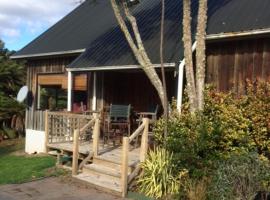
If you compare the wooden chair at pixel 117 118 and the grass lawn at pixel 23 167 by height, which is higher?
the wooden chair at pixel 117 118

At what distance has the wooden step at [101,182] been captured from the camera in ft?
35.5

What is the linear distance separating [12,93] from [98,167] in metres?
12.2

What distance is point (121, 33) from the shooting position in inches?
635

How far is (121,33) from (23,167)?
535cm

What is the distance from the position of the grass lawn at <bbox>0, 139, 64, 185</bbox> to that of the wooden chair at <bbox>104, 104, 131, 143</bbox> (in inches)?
72.5

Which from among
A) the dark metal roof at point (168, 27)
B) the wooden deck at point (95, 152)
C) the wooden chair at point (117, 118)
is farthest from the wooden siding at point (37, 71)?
the wooden chair at point (117, 118)

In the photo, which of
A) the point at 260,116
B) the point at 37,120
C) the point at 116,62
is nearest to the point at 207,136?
the point at 260,116

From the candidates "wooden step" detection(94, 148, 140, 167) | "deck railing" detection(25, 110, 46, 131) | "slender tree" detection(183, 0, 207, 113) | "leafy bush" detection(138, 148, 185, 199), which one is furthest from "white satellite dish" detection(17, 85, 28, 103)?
"leafy bush" detection(138, 148, 185, 199)

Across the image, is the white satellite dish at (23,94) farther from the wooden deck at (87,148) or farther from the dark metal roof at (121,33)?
the wooden deck at (87,148)

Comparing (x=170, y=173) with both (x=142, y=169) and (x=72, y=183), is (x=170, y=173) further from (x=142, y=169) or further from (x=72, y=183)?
(x=72, y=183)

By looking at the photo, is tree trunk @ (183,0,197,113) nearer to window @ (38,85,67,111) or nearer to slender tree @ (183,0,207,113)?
slender tree @ (183,0,207,113)

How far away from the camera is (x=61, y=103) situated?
80.1 ft

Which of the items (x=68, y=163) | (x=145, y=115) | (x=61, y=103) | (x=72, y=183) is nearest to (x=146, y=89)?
(x=145, y=115)

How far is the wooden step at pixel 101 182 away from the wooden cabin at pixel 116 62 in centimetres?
3
